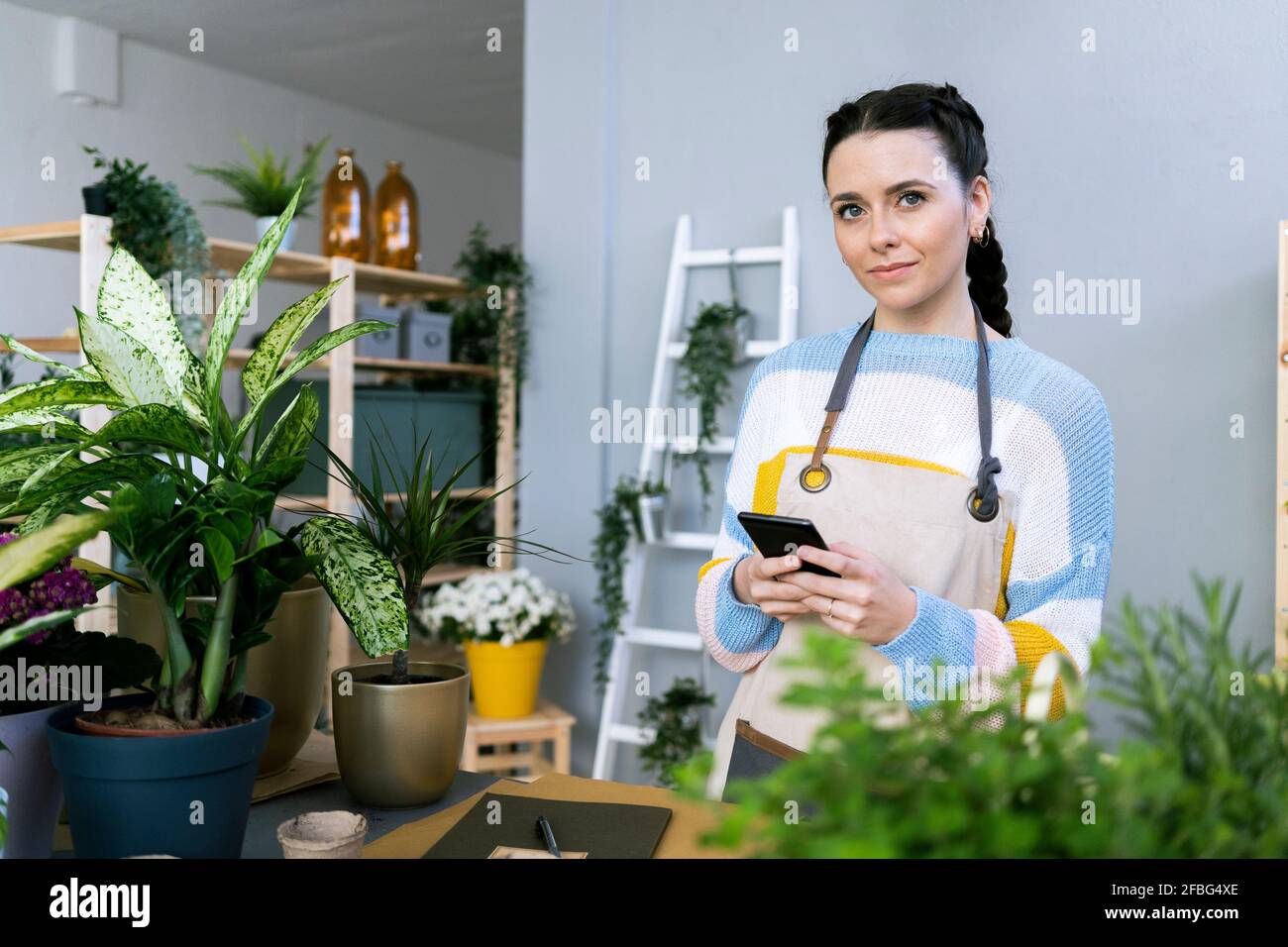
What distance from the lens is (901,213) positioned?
4.43ft

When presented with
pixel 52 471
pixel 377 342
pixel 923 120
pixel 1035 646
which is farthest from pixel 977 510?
pixel 377 342

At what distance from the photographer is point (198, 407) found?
3.02 feet

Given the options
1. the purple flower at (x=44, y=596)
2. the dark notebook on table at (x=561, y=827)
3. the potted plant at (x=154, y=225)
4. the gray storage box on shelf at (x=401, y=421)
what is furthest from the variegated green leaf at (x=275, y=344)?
the gray storage box on shelf at (x=401, y=421)

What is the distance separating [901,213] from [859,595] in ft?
1.63

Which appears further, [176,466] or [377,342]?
[377,342]

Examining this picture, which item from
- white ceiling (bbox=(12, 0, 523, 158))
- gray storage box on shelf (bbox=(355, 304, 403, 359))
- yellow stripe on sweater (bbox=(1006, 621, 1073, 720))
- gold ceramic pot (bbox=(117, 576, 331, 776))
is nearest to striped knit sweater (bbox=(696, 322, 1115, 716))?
yellow stripe on sweater (bbox=(1006, 621, 1073, 720))

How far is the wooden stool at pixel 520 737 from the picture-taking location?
11.7 feet

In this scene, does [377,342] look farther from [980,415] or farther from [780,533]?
[780,533]

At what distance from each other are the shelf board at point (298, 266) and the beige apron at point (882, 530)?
Answer: 2741 mm

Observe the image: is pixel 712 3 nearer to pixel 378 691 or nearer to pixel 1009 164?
pixel 1009 164

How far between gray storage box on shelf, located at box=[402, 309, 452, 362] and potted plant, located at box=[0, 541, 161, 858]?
3.46 meters

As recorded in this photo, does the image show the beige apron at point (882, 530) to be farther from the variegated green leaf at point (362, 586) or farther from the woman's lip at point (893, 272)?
the variegated green leaf at point (362, 586)

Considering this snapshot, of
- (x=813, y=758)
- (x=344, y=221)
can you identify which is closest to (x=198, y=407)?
(x=813, y=758)
